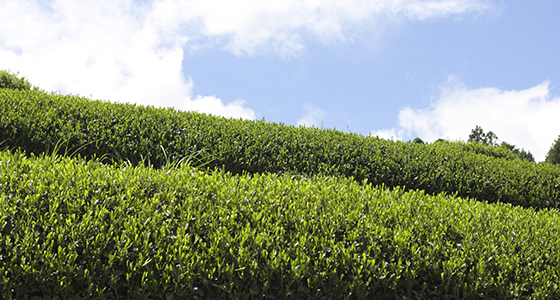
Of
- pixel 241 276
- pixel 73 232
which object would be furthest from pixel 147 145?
pixel 241 276

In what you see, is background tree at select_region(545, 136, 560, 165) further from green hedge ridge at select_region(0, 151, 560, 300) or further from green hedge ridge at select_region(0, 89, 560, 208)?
green hedge ridge at select_region(0, 151, 560, 300)

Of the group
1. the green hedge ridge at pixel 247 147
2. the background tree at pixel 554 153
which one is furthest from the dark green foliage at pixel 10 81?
the background tree at pixel 554 153

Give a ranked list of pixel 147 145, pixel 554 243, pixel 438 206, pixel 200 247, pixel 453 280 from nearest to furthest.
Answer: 1. pixel 200 247
2. pixel 453 280
3. pixel 554 243
4. pixel 438 206
5. pixel 147 145

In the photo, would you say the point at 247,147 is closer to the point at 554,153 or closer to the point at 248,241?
the point at 248,241

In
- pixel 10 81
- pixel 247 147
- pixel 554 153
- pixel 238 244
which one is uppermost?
pixel 554 153

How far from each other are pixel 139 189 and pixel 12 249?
1.30m

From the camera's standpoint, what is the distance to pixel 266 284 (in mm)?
3096

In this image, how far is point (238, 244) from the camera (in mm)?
3334

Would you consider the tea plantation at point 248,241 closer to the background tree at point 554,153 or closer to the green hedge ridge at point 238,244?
the green hedge ridge at point 238,244

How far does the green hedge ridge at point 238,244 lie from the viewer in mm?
3115

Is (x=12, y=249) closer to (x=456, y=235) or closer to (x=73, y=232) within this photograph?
(x=73, y=232)

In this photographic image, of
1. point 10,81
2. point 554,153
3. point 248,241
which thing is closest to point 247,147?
point 248,241

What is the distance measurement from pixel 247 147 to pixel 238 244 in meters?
4.37

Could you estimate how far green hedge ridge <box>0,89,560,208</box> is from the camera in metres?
7.34
